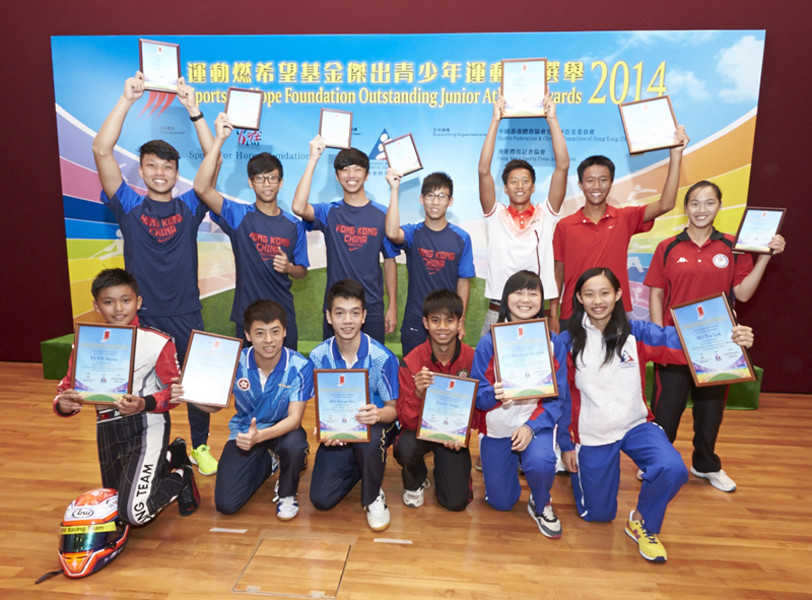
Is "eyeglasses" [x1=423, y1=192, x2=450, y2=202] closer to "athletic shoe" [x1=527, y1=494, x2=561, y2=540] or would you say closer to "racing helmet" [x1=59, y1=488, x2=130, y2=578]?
"athletic shoe" [x1=527, y1=494, x2=561, y2=540]

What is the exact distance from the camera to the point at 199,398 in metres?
2.24

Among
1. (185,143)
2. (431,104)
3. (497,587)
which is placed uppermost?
(431,104)

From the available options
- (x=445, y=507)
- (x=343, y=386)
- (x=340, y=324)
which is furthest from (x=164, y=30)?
(x=445, y=507)

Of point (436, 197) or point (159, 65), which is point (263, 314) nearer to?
point (436, 197)

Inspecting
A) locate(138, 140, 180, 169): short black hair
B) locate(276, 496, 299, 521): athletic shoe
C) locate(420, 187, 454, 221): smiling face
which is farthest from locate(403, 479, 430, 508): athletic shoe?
locate(138, 140, 180, 169): short black hair

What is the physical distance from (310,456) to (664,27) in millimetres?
3985

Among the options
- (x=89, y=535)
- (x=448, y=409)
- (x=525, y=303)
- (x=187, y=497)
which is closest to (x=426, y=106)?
(x=525, y=303)

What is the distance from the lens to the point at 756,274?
8.87 ft

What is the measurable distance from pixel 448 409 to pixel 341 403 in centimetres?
47

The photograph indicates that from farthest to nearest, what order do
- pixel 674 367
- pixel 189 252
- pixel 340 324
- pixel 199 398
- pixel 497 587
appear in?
pixel 189 252 < pixel 674 367 < pixel 340 324 < pixel 199 398 < pixel 497 587

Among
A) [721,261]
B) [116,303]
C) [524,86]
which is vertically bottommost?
[116,303]

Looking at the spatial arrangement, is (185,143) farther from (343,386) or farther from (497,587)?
(497,587)

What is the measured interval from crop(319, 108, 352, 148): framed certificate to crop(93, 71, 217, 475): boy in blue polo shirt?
0.69 meters

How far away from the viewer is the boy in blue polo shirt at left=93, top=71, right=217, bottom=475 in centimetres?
284
